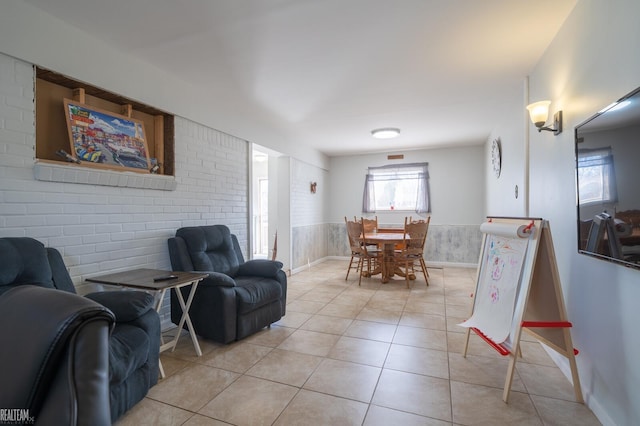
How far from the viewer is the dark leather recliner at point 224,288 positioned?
255cm

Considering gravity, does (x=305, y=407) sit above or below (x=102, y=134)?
below

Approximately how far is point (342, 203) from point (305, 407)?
5.49 meters

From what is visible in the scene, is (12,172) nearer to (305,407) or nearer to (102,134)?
(102,134)

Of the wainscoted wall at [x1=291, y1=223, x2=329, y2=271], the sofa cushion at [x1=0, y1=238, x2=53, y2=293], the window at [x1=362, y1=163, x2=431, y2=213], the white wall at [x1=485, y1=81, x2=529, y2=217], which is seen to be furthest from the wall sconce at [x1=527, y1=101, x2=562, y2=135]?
the window at [x1=362, y1=163, x2=431, y2=213]

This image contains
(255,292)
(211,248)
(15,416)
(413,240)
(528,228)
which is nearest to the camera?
(15,416)

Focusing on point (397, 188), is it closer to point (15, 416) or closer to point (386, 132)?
point (386, 132)

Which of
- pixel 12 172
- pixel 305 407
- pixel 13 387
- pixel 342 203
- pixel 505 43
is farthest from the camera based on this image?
pixel 342 203

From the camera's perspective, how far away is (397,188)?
6613 millimetres

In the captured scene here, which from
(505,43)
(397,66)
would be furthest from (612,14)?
(397,66)

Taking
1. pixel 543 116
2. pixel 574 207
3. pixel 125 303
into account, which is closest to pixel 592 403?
pixel 574 207

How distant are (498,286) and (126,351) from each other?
2345mm

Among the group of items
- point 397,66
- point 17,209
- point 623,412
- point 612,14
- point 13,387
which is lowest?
point 623,412

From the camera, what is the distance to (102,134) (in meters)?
2.46

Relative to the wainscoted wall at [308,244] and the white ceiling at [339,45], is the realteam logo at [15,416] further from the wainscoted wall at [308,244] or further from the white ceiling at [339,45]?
the wainscoted wall at [308,244]
